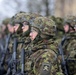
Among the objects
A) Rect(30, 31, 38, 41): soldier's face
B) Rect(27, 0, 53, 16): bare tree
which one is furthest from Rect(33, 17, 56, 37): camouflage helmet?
Rect(27, 0, 53, 16): bare tree

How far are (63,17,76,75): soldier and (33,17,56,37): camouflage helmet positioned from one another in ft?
1.99

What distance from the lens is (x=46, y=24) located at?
23.1ft

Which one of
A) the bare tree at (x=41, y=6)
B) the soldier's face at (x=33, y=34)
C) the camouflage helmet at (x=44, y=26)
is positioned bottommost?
the soldier's face at (x=33, y=34)

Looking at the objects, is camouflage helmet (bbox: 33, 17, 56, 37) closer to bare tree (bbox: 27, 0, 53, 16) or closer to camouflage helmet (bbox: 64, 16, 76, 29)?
camouflage helmet (bbox: 64, 16, 76, 29)

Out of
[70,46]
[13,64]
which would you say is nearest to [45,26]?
[70,46]

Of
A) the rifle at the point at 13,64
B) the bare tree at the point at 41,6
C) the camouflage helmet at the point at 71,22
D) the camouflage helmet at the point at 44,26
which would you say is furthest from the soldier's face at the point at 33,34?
the bare tree at the point at 41,6

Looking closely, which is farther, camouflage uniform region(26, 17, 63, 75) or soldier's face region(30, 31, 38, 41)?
soldier's face region(30, 31, 38, 41)

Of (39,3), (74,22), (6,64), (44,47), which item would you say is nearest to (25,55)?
(44,47)

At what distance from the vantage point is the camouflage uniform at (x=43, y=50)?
6246 mm

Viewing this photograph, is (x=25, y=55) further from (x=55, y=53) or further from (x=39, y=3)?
(x=39, y=3)

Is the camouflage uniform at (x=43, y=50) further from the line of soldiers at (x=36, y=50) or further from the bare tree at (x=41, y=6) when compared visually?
the bare tree at (x=41, y=6)

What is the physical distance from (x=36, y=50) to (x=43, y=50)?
23 cm

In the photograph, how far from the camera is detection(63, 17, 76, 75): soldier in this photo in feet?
23.5

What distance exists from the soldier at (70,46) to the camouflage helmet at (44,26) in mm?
608
